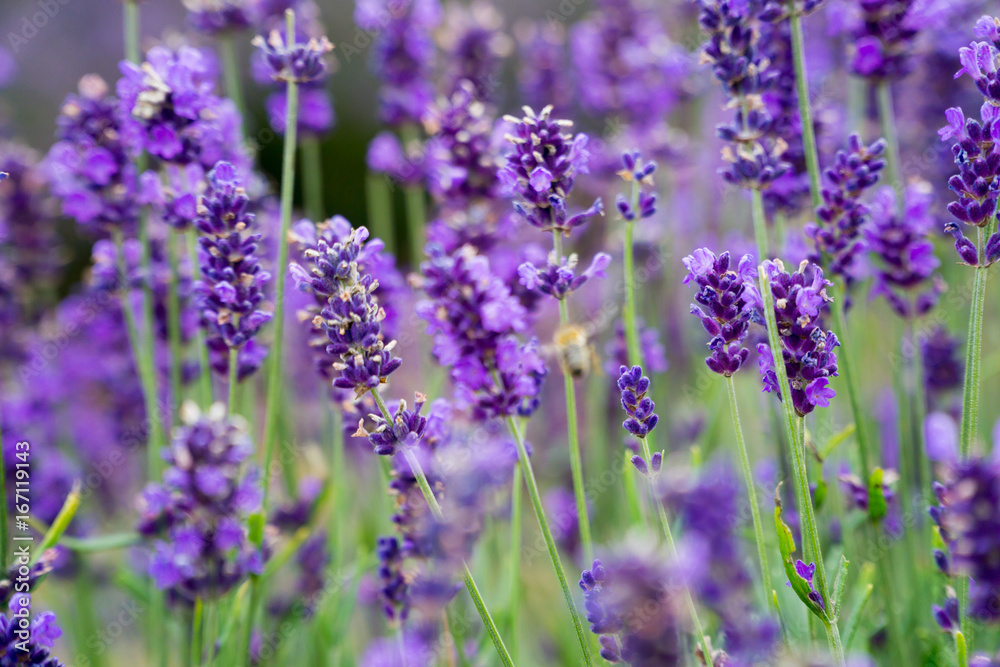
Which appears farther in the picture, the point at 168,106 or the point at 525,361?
the point at 168,106

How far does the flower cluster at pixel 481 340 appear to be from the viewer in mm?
1388

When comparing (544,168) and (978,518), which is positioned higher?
(544,168)

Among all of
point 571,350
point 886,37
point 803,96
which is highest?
point 886,37

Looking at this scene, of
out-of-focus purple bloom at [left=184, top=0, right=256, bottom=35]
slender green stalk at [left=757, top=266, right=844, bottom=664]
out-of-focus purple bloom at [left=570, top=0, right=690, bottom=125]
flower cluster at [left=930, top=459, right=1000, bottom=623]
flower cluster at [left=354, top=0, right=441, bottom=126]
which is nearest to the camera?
flower cluster at [left=930, top=459, right=1000, bottom=623]

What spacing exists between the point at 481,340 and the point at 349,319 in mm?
247

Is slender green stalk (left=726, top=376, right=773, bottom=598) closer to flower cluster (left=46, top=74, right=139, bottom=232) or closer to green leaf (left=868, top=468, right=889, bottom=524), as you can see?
green leaf (left=868, top=468, right=889, bottom=524)

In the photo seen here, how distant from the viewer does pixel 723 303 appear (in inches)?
50.7

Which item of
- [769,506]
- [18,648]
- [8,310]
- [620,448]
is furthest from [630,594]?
[8,310]

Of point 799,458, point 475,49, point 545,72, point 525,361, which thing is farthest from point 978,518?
point 545,72

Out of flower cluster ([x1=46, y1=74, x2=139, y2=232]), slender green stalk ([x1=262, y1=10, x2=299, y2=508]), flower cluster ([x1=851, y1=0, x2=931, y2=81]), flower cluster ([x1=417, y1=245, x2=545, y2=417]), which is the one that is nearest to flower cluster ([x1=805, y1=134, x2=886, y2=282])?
flower cluster ([x1=851, y1=0, x2=931, y2=81])

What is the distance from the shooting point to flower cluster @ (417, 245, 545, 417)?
1388 mm

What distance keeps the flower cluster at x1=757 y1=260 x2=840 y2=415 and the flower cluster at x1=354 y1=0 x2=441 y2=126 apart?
172 cm

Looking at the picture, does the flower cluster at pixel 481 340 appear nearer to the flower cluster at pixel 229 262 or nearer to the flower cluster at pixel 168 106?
the flower cluster at pixel 229 262

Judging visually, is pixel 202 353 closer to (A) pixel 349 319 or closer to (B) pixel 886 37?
(A) pixel 349 319
